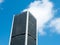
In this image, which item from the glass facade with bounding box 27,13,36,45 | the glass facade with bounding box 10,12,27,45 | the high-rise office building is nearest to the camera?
the high-rise office building

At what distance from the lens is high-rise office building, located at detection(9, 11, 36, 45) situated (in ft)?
267

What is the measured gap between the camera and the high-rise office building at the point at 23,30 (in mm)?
81312

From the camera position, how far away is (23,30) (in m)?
83.6

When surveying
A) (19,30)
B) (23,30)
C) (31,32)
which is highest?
(19,30)

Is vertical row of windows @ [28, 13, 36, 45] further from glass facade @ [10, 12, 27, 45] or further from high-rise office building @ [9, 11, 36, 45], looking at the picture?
glass facade @ [10, 12, 27, 45]

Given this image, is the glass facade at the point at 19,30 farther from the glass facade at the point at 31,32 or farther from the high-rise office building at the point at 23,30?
the glass facade at the point at 31,32

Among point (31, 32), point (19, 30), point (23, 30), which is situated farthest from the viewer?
point (31, 32)

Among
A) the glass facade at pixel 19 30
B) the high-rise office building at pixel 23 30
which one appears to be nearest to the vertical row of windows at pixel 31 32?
the high-rise office building at pixel 23 30

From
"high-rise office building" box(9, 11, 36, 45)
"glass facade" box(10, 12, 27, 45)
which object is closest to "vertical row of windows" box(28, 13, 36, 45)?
"high-rise office building" box(9, 11, 36, 45)

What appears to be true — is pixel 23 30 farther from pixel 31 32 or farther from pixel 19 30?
pixel 31 32

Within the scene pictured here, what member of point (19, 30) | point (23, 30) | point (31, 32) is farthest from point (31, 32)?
point (19, 30)

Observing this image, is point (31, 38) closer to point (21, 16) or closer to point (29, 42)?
point (29, 42)

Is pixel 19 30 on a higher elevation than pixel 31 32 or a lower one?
higher

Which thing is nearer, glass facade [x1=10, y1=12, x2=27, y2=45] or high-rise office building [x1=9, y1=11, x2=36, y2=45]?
high-rise office building [x1=9, y1=11, x2=36, y2=45]
